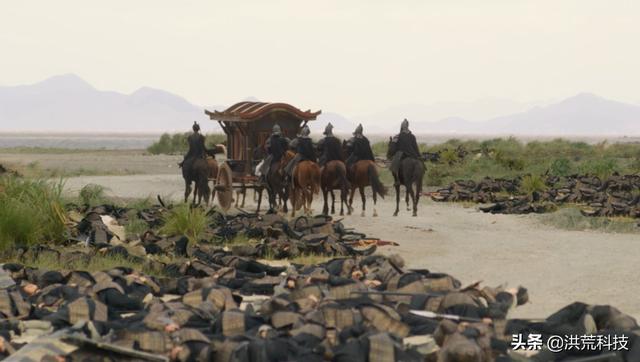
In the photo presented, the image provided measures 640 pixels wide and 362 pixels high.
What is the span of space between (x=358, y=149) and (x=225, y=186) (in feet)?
10.0

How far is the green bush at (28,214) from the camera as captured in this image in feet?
42.4

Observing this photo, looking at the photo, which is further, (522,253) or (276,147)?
(276,147)

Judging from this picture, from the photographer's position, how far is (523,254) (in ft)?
48.2

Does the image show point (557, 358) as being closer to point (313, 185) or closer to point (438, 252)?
point (438, 252)

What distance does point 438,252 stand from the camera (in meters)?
14.9

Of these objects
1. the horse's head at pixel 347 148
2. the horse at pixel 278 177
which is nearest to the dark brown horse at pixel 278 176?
the horse at pixel 278 177

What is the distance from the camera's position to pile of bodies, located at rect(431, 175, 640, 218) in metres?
22.4

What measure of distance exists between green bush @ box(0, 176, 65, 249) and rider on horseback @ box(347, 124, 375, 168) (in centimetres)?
782

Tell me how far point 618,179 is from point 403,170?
9.35 metres

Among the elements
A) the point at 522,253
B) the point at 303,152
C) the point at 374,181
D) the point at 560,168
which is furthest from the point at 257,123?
the point at 560,168

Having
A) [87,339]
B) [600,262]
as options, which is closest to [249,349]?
[87,339]

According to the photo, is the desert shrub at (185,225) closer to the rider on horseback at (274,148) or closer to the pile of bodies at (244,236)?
the pile of bodies at (244,236)

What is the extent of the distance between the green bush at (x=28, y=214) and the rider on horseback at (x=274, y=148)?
6.44 meters

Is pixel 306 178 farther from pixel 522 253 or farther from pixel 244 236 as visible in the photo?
pixel 522 253
